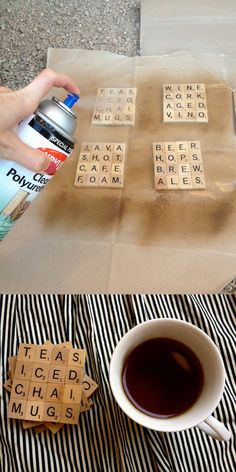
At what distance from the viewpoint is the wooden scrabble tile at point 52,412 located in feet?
2.02

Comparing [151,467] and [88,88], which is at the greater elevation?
[88,88]

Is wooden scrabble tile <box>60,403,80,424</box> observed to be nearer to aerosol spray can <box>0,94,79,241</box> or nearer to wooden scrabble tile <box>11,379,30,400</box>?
wooden scrabble tile <box>11,379,30,400</box>

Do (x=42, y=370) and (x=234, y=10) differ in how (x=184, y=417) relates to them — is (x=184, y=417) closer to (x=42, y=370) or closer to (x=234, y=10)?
(x=42, y=370)

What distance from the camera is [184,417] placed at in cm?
52

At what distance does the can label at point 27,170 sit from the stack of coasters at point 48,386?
0.20m

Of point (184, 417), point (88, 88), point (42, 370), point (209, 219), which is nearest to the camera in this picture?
point (184, 417)

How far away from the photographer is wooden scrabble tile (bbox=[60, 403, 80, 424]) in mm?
615

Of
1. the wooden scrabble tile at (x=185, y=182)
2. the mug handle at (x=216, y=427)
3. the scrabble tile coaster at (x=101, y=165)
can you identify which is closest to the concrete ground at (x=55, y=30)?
the scrabble tile coaster at (x=101, y=165)

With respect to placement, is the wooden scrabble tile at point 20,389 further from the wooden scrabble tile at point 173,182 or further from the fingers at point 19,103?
the wooden scrabble tile at point 173,182

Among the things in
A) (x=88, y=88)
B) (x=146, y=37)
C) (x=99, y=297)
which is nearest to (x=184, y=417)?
(x=99, y=297)

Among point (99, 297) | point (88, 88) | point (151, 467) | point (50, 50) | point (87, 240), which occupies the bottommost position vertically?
point (151, 467)

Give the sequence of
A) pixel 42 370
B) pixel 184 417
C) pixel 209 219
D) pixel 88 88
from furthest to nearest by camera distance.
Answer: pixel 88 88 < pixel 209 219 < pixel 42 370 < pixel 184 417

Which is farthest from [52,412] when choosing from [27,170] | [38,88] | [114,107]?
[114,107]

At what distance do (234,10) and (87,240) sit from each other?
0.68m
